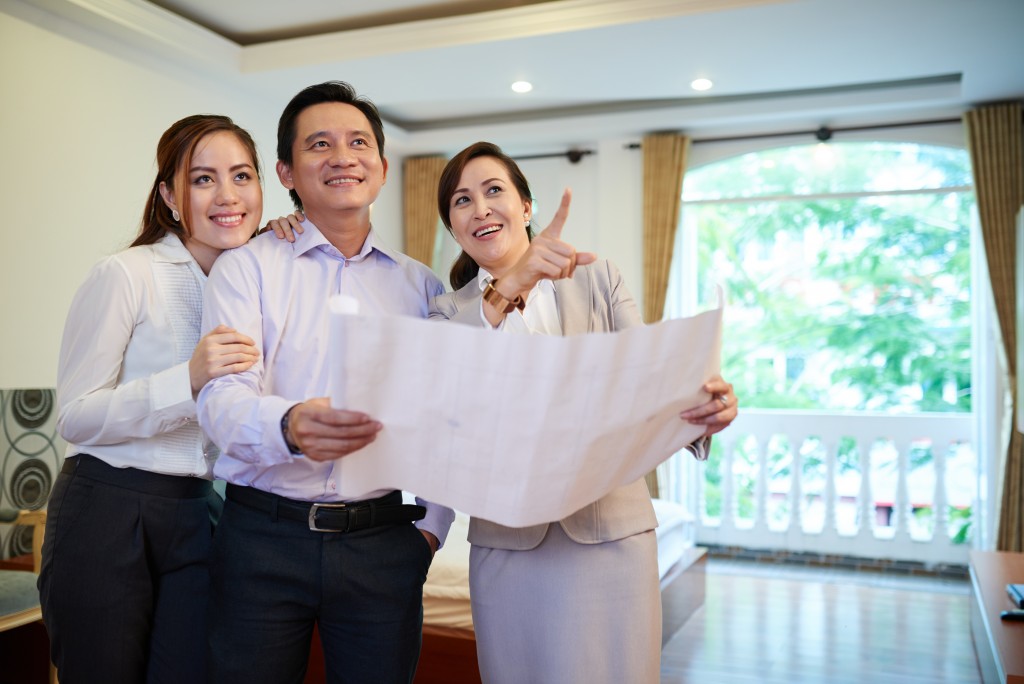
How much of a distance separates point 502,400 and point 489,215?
27.2 inches

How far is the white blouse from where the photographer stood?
1707 millimetres

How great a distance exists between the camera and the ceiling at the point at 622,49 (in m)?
4.16

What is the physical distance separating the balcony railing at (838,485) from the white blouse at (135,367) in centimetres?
480

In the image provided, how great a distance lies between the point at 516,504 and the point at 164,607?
92 cm

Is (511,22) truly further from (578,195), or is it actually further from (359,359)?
(359,359)

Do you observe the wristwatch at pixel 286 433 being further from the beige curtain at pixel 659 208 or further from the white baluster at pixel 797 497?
the white baluster at pixel 797 497

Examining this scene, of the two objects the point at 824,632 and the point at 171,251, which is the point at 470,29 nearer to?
the point at 171,251

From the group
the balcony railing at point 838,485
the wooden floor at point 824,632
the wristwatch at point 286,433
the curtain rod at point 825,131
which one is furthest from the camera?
the balcony railing at point 838,485

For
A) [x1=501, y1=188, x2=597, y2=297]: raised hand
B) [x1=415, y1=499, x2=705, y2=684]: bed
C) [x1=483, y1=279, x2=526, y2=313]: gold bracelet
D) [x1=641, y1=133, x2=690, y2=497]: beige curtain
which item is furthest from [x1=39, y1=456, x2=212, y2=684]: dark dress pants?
[x1=641, y1=133, x2=690, y2=497]: beige curtain

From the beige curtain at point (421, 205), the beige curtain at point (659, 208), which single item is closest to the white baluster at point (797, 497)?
the beige curtain at point (659, 208)

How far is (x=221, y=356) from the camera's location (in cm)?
153

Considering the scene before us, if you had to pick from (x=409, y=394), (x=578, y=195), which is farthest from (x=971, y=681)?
(x=578, y=195)

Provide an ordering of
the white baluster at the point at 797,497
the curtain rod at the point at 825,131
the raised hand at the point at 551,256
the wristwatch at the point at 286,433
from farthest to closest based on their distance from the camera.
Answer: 1. the white baluster at the point at 797,497
2. the curtain rod at the point at 825,131
3. the raised hand at the point at 551,256
4. the wristwatch at the point at 286,433

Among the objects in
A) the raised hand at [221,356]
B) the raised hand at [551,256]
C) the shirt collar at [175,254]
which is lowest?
the raised hand at [221,356]
